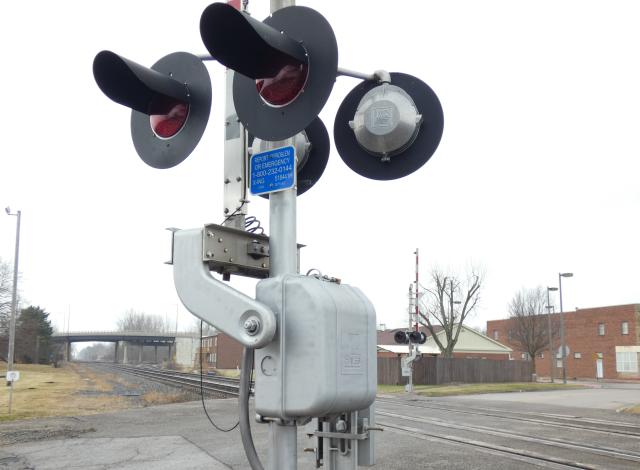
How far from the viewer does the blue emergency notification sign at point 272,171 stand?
2502 millimetres

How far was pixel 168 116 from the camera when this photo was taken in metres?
2.93

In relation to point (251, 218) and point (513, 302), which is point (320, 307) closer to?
point (251, 218)

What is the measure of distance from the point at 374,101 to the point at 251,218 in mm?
888

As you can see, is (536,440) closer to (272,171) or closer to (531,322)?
(272,171)

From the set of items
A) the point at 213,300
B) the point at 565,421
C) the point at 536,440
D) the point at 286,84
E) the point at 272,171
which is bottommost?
the point at 565,421

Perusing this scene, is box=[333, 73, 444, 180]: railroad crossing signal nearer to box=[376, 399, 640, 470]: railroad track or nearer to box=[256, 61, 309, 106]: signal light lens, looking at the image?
box=[256, 61, 309, 106]: signal light lens

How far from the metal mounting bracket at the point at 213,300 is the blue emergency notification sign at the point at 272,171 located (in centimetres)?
39

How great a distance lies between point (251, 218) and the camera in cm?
266

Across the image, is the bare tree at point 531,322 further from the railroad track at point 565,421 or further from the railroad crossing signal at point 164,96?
the railroad crossing signal at point 164,96

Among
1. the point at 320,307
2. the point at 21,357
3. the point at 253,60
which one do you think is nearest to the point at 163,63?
the point at 253,60

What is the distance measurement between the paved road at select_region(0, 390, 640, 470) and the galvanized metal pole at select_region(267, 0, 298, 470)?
256 inches

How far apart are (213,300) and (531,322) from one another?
195 ft

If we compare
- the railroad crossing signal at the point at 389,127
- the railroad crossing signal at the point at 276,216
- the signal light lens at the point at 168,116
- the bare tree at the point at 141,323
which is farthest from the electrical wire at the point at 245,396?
the bare tree at the point at 141,323

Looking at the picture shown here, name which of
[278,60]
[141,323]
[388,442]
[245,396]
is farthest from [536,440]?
[141,323]
